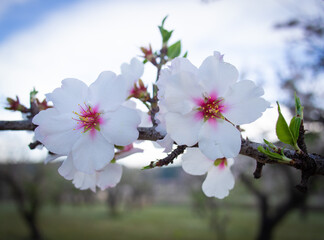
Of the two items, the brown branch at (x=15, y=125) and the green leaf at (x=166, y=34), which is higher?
the green leaf at (x=166, y=34)

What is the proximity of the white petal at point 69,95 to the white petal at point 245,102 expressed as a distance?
0.99 feet

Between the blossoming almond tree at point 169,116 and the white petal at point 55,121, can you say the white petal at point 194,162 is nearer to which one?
the blossoming almond tree at point 169,116

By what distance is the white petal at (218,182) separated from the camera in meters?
0.73

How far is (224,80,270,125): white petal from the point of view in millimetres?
493

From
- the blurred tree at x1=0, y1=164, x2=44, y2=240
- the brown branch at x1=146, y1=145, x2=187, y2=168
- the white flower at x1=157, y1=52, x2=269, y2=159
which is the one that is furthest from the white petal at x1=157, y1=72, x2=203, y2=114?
the blurred tree at x1=0, y1=164, x2=44, y2=240

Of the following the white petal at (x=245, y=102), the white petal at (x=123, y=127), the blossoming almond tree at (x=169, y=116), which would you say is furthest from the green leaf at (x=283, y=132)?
the white petal at (x=123, y=127)

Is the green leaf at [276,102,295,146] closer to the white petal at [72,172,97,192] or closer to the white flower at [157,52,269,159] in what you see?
the white flower at [157,52,269,159]

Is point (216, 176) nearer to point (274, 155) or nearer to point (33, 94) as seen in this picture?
point (274, 155)

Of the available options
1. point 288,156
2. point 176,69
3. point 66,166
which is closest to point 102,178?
point 66,166

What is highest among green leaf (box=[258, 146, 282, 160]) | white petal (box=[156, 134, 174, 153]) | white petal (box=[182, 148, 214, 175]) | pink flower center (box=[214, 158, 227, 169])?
white petal (box=[156, 134, 174, 153])

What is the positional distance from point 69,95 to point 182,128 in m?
0.25

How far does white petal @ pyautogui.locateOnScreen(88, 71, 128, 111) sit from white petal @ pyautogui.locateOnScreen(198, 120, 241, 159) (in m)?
0.18

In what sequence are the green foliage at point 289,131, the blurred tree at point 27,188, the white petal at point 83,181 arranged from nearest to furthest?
1. the green foliage at point 289,131
2. the white petal at point 83,181
3. the blurred tree at point 27,188

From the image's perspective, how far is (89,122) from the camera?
54 centimetres
